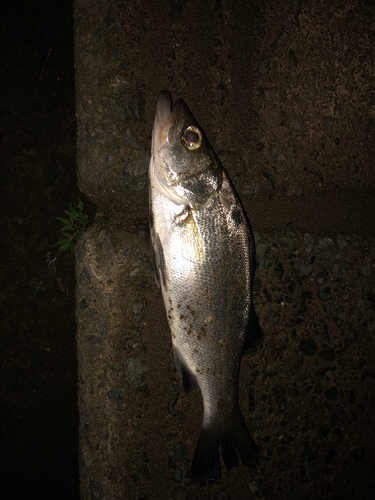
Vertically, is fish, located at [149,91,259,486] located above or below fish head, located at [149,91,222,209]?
below

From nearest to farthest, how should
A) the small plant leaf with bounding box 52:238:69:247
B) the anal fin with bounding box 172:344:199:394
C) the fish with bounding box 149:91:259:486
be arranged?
1. the fish with bounding box 149:91:259:486
2. the anal fin with bounding box 172:344:199:394
3. the small plant leaf with bounding box 52:238:69:247

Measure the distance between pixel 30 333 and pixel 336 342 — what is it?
2.23 m

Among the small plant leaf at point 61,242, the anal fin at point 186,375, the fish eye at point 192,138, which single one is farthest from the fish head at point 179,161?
the small plant leaf at point 61,242

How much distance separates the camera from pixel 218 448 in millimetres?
→ 1786

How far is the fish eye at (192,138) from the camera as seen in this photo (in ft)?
5.57

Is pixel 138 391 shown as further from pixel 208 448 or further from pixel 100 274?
pixel 100 274

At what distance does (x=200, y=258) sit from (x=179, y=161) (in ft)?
1.71

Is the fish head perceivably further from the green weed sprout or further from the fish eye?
the green weed sprout

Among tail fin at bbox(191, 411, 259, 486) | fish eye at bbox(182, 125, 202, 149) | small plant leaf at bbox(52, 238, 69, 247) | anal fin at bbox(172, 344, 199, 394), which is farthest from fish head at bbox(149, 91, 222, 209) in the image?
tail fin at bbox(191, 411, 259, 486)

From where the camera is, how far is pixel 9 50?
2.40 metres

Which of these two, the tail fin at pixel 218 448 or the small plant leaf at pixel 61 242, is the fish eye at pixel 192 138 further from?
the tail fin at pixel 218 448

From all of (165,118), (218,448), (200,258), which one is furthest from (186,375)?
(165,118)

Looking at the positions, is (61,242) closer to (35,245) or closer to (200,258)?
(35,245)

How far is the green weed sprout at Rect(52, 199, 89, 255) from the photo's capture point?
92.0 inches
